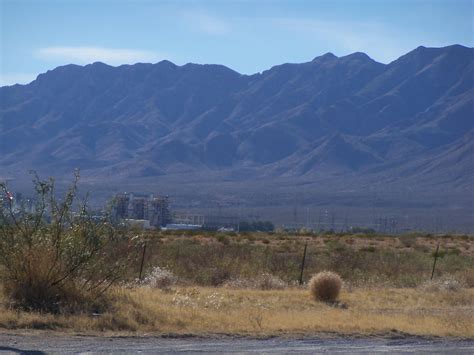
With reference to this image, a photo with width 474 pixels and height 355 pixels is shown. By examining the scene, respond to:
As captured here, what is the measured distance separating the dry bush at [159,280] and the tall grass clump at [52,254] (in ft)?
21.7

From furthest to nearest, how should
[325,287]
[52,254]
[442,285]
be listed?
[442,285] < [325,287] < [52,254]

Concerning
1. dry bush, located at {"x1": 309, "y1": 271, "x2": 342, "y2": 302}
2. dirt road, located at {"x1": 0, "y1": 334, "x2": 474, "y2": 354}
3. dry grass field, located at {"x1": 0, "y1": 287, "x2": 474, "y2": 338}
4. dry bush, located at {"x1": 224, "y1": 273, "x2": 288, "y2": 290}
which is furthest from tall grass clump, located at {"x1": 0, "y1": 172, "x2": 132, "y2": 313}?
Answer: dry bush, located at {"x1": 224, "y1": 273, "x2": 288, "y2": 290}

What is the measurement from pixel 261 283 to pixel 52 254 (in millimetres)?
10773

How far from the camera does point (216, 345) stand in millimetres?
15586

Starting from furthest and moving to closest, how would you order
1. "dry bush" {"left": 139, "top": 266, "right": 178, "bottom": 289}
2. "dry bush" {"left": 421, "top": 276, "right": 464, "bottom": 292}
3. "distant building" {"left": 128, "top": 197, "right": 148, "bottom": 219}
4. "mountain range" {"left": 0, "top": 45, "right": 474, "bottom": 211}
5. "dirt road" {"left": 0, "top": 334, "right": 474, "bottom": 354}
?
"mountain range" {"left": 0, "top": 45, "right": 474, "bottom": 211}, "distant building" {"left": 128, "top": 197, "right": 148, "bottom": 219}, "dry bush" {"left": 421, "top": 276, "right": 464, "bottom": 292}, "dry bush" {"left": 139, "top": 266, "right": 178, "bottom": 289}, "dirt road" {"left": 0, "top": 334, "right": 474, "bottom": 354}

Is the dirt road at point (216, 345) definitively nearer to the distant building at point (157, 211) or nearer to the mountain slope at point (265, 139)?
the distant building at point (157, 211)

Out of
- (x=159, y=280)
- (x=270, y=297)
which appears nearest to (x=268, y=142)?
(x=159, y=280)

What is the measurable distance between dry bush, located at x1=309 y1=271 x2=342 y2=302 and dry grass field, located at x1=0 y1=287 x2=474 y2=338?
369 millimetres

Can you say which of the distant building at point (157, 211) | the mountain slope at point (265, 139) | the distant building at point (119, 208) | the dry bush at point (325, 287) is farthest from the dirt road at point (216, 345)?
the mountain slope at point (265, 139)

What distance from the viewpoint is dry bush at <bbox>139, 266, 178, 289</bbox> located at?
26047mm

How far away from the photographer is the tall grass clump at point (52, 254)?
1823 centimetres

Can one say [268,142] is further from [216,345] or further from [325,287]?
[216,345]

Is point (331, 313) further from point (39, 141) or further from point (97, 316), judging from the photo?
point (39, 141)

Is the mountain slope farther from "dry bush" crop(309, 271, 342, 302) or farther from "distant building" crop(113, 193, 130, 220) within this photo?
"dry bush" crop(309, 271, 342, 302)
